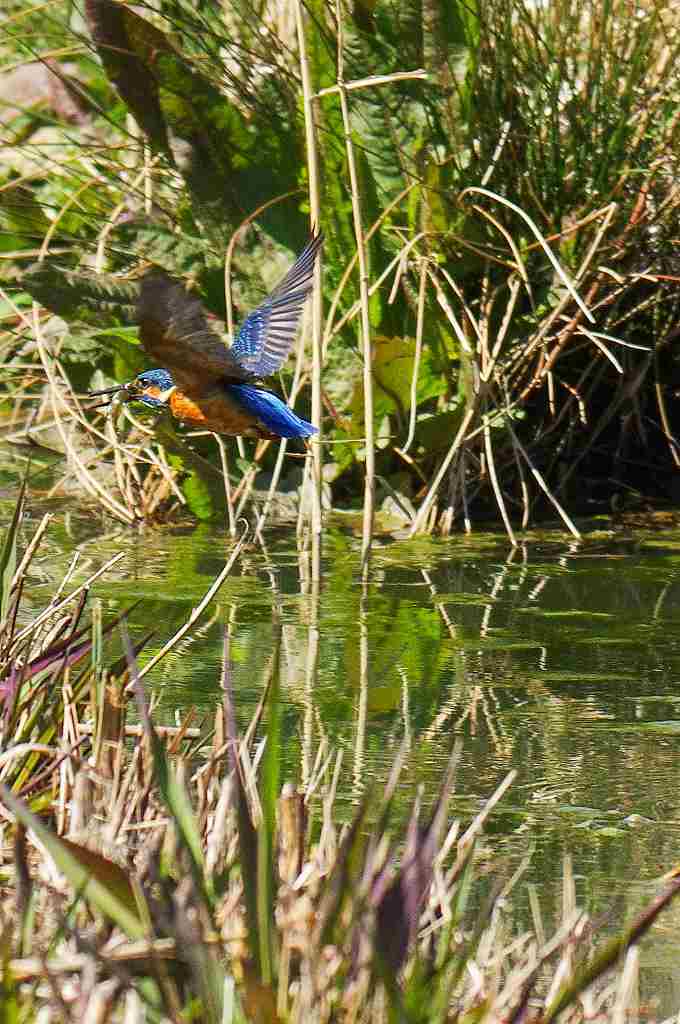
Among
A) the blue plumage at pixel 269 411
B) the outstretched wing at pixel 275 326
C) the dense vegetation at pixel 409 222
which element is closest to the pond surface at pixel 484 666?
the dense vegetation at pixel 409 222

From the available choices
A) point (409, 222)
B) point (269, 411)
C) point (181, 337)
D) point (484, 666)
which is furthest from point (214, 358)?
point (409, 222)


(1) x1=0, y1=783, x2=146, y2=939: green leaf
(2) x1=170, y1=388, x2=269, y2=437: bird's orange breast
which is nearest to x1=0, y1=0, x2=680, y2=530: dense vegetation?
(2) x1=170, y1=388, x2=269, y2=437: bird's orange breast

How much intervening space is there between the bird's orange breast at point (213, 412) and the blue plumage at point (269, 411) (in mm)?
19

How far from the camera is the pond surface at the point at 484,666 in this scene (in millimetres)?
2330

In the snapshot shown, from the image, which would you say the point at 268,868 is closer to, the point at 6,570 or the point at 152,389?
the point at 6,570

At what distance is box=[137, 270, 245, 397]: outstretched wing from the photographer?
2414mm

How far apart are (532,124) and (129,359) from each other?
1.40 m

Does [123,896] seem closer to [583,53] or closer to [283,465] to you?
[283,465]

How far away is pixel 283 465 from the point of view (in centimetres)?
502

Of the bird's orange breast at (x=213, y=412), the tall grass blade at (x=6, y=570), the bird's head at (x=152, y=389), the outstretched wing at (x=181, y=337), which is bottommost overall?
the tall grass blade at (x=6, y=570)

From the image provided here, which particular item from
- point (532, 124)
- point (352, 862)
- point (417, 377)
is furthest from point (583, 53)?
point (352, 862)

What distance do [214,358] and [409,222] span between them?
6.96 feet

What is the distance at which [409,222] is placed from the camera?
4676 mm

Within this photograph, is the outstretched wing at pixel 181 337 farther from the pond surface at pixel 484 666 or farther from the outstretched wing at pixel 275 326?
the pond surface at pixel 484 666
